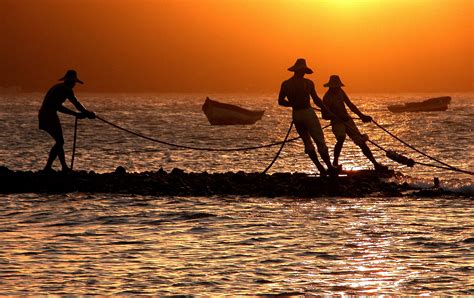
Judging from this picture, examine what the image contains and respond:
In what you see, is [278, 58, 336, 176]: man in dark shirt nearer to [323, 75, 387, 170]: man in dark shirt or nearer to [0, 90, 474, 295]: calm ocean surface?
[323, 75, 387, 170]: man in dark shirt

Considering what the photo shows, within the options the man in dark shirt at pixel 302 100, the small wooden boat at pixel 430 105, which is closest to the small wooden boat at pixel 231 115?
the small wooden boat at pixel 430 105

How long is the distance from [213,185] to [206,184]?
0.21 m

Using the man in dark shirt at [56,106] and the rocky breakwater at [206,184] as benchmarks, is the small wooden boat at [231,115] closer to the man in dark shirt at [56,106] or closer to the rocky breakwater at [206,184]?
the rocky breakwater at [206,184]

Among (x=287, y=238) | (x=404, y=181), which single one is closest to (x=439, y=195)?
(x=404, y=181)

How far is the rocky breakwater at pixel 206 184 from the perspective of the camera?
20500 millimetres

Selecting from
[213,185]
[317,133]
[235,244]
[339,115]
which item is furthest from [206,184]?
[235,244]

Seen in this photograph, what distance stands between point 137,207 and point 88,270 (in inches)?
250

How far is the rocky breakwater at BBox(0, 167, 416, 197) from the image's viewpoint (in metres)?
20.5

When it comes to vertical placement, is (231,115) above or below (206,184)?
above

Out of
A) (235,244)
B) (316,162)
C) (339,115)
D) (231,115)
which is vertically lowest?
(235,244)

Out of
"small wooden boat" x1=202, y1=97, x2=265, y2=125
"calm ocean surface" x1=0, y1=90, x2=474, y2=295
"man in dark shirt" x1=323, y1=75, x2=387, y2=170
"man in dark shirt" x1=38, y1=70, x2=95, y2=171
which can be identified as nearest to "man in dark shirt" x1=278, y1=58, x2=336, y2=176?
"man in dark shirt" x1=323, y1=75, x2=387, y2=170

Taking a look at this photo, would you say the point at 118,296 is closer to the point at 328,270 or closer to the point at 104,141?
the point at 328,270

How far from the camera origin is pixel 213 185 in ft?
69.9

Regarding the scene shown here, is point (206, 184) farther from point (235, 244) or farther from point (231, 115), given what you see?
point (231, 115)
